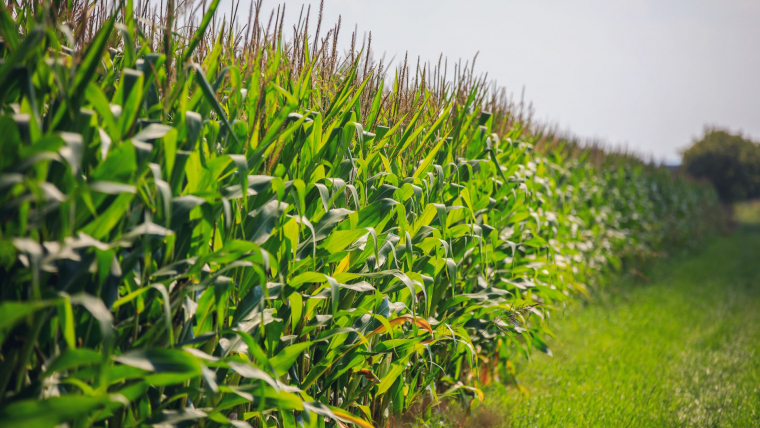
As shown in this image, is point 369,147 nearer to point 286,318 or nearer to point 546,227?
point 286,318

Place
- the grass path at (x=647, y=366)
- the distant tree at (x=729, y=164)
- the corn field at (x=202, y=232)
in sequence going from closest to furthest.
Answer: the corn field at (x=202, y=232), the grass path at (x=647, y=366), the distant tree at (x=729, y=164)

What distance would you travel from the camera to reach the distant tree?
22469 millimetres

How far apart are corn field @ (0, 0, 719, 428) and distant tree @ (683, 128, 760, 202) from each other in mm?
24741

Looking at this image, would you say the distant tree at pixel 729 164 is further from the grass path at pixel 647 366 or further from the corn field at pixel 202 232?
the corn field at pixel 202 232

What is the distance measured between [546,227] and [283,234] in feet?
8.60

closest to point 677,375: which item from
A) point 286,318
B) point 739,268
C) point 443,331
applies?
point 443,331

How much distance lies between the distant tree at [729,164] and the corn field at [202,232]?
24.7m

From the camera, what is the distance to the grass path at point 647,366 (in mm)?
3115

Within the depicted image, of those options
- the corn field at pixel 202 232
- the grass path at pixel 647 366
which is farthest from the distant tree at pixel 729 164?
the corn field at pixel 202 232

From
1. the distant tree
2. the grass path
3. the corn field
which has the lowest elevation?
the grass path

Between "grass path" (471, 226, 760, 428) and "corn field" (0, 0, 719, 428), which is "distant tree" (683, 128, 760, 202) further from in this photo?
"corn field" (0, 0, 719, 428)

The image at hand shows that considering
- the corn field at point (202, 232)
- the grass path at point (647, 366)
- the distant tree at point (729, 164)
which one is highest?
the distant tree at point (729, 164)

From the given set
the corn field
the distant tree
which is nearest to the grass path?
the corn field

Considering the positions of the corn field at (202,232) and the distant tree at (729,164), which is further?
the distant tree at (729,164)
